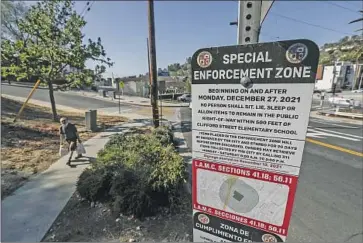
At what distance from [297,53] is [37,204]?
4.94 meters

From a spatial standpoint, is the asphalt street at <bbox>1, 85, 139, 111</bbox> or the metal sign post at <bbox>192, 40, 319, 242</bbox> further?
the asphalt street at <bbox>1, 85, 139, 111</bbox>

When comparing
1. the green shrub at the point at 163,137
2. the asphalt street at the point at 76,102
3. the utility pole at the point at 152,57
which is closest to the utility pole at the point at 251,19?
the green shrub at the point at 163,137

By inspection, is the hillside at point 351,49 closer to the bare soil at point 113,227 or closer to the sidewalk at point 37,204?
the bare soil at point 113,227

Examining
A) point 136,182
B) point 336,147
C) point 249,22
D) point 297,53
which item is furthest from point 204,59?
point 336,147

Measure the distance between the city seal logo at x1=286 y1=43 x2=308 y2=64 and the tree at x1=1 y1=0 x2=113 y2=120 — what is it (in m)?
13.1

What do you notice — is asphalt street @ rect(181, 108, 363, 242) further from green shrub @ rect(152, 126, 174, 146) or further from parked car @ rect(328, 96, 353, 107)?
parked car @ rect(328, 96, 353, 107)

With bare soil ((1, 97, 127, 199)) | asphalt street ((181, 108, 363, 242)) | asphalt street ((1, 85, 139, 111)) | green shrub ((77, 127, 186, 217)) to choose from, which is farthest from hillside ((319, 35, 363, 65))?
asphalt street ((1, 85, 139, 111))

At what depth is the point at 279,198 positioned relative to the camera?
1.29 meters

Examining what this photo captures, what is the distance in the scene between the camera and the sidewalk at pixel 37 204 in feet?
11.0

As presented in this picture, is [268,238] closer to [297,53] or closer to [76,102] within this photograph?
[297,53]

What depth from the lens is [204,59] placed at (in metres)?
1.36

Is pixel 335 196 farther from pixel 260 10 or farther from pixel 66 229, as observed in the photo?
pixel 66 229

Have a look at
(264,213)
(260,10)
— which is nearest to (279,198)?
(264,213)

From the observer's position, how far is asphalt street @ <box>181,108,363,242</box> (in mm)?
3484
